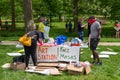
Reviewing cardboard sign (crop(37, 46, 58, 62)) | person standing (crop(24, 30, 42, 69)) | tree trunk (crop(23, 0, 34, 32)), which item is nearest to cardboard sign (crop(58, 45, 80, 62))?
cardboard sign (crop(37, 46, 58, 62))

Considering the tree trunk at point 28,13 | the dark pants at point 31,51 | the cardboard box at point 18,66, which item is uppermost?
the tree trunk at point 28,13

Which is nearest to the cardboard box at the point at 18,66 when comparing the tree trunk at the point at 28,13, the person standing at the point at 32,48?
the person standing at the point at 32,48

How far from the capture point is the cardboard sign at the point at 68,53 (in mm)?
12930

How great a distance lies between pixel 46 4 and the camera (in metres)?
40.7

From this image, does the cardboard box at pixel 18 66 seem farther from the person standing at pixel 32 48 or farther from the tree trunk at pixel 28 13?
the tree trunk at pixel 28 13

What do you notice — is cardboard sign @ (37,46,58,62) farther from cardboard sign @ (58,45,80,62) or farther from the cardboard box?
the cardboard box

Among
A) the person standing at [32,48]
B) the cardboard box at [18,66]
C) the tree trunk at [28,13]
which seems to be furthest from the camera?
the tree trunk at [28,13]

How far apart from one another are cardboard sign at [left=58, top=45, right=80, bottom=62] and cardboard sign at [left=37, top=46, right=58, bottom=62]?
186 millimetres

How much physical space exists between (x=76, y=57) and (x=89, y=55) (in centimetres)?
253

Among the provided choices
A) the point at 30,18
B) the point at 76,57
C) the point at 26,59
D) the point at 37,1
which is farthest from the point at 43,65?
the point at 37,1

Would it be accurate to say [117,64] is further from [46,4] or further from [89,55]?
[46,4]

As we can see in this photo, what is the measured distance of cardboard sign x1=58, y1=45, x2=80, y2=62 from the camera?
509 inches

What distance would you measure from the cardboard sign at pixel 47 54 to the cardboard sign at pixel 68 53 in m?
0.19

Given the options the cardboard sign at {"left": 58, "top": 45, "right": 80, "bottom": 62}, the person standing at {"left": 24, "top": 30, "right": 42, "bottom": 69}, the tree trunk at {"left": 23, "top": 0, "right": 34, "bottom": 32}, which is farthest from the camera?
the tree trunk at {"left": 23, "top": 0, "right": 34, "bottom": 32}
